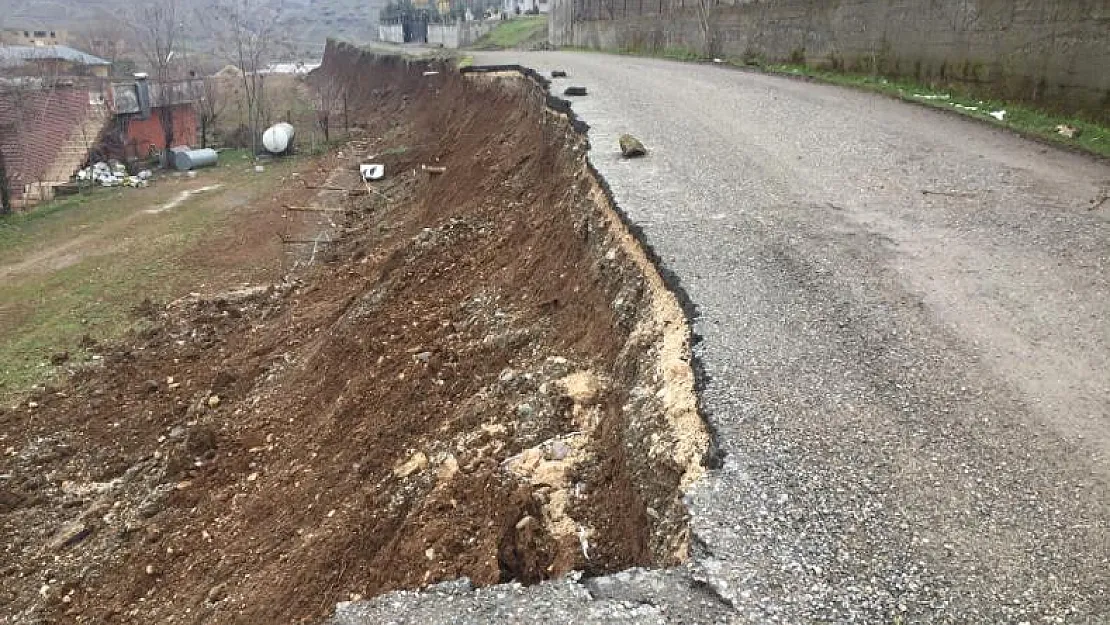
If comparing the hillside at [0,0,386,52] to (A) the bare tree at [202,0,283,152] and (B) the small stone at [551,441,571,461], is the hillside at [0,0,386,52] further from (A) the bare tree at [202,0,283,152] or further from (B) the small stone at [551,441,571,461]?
A: (B) the small stone at [551,441,571,461]

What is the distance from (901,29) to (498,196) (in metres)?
7.87

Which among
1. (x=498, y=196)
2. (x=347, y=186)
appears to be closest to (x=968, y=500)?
(x=498, y=196)

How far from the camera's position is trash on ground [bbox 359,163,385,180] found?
1945 cm

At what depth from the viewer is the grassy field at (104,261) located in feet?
38.0

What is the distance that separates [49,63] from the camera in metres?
35.5

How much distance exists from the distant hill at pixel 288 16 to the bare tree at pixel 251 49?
186 inches

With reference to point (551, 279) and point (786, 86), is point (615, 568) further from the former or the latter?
point (786, 86)

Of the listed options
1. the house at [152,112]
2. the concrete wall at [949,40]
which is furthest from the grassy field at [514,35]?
the concrete wall at [949,40]

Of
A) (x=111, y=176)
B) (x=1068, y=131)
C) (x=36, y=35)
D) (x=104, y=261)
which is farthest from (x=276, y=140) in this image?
(x=36, y=35)

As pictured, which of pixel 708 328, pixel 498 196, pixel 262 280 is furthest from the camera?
pixel 262 280

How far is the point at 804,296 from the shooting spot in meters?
5.14

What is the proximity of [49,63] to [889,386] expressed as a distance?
142ft

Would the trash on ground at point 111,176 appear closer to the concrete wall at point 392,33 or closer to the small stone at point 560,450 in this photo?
the small stone at point 560,450

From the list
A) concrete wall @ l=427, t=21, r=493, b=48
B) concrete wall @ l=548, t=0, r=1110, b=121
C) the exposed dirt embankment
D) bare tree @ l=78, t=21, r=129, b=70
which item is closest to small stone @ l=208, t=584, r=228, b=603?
the exposed dirt embankment
